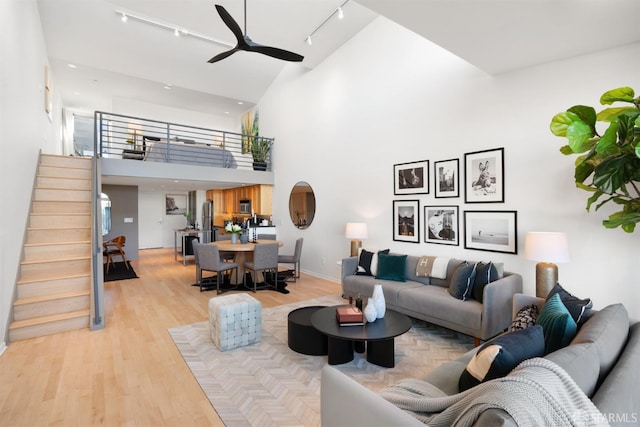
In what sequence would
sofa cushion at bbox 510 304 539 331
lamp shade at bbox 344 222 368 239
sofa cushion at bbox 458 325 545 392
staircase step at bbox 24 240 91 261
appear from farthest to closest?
lamp shade at bbox 344 222 368 239
staircase step at bbox 24 240 91 261
sofa cushion at bbox 510 304 539 331
sofa cushion at bbox 458 325 545 392

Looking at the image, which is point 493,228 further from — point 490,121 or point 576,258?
point 490,121

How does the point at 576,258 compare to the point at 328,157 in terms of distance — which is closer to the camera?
the point at 576,258

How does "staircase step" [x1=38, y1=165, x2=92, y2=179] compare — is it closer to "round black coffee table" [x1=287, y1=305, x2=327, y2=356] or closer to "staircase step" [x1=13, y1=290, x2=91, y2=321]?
"staircase step" [x1=13, y1=290, x2=91, y2=321]

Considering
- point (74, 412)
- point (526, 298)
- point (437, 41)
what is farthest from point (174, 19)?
point (526, 298)

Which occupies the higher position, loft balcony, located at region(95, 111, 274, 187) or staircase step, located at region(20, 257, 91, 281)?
loft balcony, located at region(95, 111, 274, 187)

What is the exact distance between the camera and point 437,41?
2908 mm

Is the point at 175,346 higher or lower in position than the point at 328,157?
lower

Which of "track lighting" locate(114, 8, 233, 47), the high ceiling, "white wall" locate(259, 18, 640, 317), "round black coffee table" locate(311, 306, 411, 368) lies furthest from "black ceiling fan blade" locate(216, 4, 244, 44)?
"track lighting" locate(114, 8, 233, 47)

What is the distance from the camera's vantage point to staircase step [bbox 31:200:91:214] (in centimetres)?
481

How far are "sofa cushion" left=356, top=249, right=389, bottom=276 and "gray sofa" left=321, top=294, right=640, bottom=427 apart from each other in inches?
118

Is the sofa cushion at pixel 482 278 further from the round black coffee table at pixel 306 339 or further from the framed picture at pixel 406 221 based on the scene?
the round black coffee table at pixel 306 339

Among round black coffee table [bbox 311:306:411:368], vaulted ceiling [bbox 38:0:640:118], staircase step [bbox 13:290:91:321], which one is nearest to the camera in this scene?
vaulted ceiling [bbox 38:0:640:118]

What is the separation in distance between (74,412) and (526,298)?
12.0 ft

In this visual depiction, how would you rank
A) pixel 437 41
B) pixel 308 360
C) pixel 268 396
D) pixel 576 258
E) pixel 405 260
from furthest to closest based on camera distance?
1. pixel 405 260
2. pixel 576 258
3. pixel 308 360
4. pixel 437 41
5. pixel 268 396
